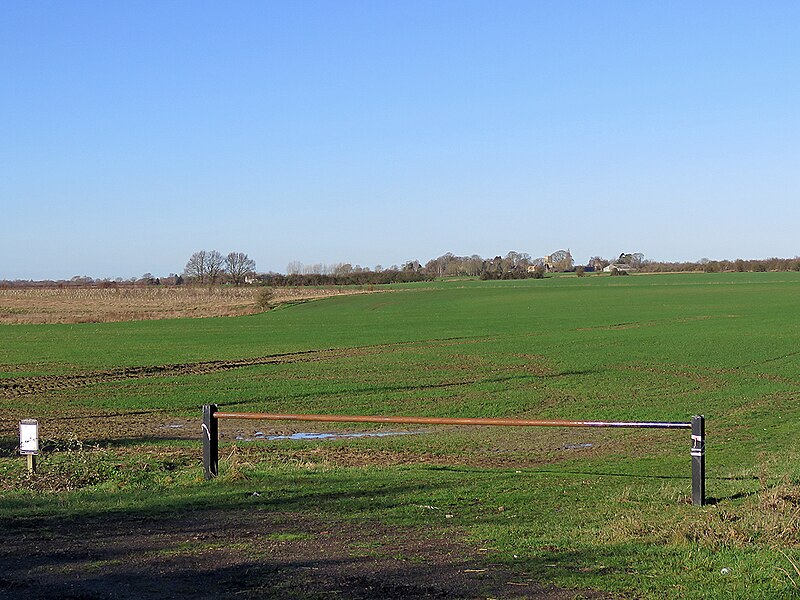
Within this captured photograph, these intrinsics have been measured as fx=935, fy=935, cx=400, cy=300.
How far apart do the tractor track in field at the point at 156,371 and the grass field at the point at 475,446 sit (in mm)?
145

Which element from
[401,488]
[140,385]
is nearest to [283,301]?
[140,385]

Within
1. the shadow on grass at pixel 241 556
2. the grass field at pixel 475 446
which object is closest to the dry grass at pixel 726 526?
the grass field at pixel 475 446

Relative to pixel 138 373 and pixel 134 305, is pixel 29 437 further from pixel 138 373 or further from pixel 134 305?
pixel 134 305

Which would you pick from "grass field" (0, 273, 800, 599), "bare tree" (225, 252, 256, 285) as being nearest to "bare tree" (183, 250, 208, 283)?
"bare tree" (225, 252, 256, 285)

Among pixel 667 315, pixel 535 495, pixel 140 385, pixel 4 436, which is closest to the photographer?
pixel 535 495

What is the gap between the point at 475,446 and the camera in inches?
657

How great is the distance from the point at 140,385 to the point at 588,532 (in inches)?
890

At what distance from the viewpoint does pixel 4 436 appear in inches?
701

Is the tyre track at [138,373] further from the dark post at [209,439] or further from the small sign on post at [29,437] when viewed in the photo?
the dark post at [209,439]

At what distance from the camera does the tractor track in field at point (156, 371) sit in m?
28.2

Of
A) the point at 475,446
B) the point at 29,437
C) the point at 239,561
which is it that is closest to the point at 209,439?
the point at 29,437

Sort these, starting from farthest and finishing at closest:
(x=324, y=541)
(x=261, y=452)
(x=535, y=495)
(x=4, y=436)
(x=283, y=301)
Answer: (x=283, y=301) < (x=4, y=436) < (x=261, y=452) < (x=535, y=495) < (x=324, y=541)

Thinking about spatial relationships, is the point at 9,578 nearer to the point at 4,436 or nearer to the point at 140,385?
the point at 4,436

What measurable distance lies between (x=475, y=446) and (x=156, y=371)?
19.0 m
